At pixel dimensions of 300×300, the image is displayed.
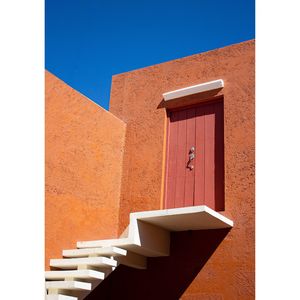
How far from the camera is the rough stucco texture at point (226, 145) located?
6.60 meters

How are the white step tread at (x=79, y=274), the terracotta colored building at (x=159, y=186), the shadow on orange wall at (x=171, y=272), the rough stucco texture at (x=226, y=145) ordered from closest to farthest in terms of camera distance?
the white step tread at (x=79, y=274) < the terracotta colored building at (x=159, y=186) < the rough stucco texture at (x=226, y=145) < the shadow on orange wall at (x=171, y=272)

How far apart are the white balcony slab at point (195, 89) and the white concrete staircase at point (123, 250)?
2257mm

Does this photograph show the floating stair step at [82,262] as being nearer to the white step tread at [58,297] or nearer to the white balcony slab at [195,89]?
the white step tread at [58,297]

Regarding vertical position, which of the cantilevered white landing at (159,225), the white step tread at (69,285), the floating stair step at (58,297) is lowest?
the floating stair step at (58,297)

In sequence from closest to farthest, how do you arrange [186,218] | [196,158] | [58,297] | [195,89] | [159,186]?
[58,297] → [186,218] → [196,158] → [159,186] → [195,89]

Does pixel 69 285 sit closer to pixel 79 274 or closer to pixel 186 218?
pixel 79 274

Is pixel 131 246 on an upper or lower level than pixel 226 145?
lower

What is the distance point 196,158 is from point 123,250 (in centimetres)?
206

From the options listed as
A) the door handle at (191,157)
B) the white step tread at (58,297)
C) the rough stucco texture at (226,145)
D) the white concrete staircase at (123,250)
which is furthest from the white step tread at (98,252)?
the door handle at (191,157)

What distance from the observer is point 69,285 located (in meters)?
5.77

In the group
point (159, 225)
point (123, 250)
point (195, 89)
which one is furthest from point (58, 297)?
point (195, 89)

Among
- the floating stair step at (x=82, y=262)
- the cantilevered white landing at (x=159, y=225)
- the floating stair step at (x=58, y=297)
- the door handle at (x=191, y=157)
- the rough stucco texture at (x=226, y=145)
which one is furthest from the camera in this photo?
the door handle at (x=191, y=157)
